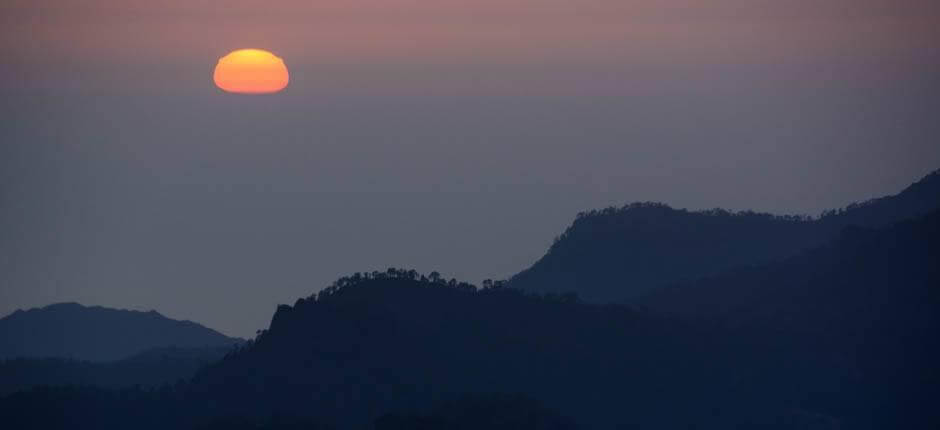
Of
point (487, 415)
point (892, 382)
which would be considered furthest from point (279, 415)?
point (892, 382)

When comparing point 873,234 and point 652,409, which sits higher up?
point 873,234

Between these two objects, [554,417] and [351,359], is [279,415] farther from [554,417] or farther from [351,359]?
[351,359]

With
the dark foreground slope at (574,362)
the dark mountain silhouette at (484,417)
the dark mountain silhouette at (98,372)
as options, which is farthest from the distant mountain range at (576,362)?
the dark mountain silhouette at (98,372)

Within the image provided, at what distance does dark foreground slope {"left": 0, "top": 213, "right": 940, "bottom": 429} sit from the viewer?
136500mm

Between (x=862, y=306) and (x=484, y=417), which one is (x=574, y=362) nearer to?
(x=862, y=306)

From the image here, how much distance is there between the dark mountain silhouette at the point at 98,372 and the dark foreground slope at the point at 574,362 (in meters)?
29.6

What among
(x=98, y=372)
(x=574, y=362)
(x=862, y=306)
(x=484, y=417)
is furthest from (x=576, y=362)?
(x=98, y=372)

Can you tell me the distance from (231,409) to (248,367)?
32.8 ft

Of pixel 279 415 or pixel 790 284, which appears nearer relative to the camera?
pixel 279 415

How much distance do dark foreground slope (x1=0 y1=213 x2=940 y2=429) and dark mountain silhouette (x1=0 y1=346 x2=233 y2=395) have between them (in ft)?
97.1

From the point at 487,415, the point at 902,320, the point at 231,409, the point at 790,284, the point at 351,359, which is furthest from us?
the point at 790,284

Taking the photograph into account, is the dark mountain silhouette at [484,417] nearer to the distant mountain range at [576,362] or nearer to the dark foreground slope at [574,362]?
the distant mountain range at [576,362]

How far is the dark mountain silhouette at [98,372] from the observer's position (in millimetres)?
173125

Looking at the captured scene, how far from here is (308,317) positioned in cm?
14388
